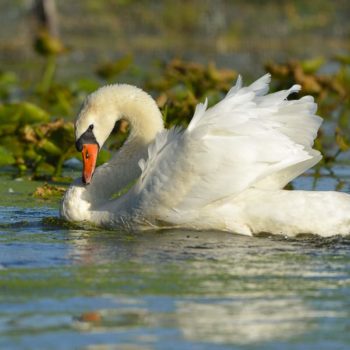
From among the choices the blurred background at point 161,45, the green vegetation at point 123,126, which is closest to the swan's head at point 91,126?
the green vegetation at point 123,126

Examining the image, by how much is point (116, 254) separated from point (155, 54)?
621 inches

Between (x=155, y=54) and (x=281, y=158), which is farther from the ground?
(x=281, y=158)

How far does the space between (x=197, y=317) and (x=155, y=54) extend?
17.4 meters

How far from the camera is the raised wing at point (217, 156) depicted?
25.5 ft

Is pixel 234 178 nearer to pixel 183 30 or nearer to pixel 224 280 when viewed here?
pixel 224 280

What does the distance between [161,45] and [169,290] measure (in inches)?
713

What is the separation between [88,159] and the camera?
8523 mm

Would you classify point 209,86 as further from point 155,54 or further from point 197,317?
point 155,54

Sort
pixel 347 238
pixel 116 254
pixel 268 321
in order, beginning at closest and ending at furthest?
pixel 268 321 < pixel 116 254 < pixel 347 238

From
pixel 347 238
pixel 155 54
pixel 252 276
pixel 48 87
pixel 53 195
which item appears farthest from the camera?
pixel 155 54

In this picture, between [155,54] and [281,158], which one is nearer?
[281,158]

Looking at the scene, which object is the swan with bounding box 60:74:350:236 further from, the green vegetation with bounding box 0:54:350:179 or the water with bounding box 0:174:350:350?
the green vegetation with bounding box 0:54:350:179

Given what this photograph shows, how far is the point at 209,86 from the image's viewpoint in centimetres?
1306

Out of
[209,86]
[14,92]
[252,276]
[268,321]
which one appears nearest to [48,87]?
[14,92]
